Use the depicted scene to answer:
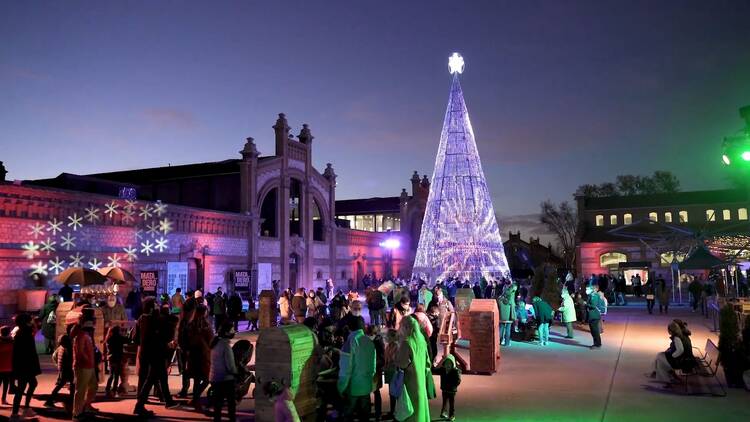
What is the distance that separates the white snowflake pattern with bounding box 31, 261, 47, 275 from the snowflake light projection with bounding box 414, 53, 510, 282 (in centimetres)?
1740

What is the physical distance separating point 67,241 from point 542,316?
726 inches

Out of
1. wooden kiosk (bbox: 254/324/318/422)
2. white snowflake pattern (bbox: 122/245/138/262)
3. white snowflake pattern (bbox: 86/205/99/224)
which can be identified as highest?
white snowflake pattern (bbox: 86/205/99/224)

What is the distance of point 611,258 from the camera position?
53.2 metres

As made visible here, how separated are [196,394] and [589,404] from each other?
6.31 metres

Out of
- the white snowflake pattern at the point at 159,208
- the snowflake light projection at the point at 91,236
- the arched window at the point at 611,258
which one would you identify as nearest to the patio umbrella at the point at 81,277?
the snowflake light projection at the point at 91,236

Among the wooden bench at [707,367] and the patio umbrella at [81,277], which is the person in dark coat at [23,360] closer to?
the patio umbrella at [81,277]

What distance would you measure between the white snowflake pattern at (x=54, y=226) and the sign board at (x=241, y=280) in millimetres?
9276

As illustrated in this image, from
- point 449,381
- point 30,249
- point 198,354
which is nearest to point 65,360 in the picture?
point 198,354

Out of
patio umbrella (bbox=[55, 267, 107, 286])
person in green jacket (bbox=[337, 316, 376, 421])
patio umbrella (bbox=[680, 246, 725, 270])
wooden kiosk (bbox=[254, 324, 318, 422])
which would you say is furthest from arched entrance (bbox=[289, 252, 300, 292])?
wooden kiosk (bbox=[254, 324, 318, 422])

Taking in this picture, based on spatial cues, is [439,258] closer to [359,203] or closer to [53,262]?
[53,262]

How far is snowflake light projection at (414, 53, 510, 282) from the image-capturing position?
30.1 meters

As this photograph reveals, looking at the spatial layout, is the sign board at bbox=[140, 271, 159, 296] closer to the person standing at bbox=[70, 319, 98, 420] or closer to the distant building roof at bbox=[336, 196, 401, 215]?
the person standing at bbox=[70, 319, 98, 420]

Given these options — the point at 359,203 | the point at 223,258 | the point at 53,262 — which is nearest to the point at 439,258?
the point at 223,258

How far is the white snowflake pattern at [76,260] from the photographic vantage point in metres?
23.9
